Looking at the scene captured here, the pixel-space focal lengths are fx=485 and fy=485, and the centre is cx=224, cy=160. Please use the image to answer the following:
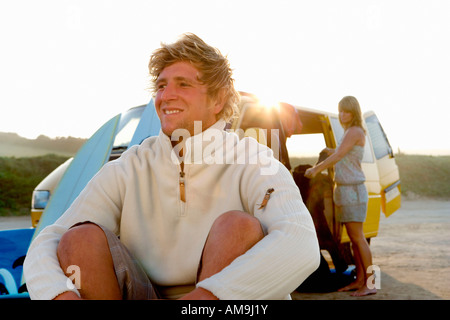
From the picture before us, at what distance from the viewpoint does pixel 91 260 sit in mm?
1741

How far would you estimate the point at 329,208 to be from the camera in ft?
18.6

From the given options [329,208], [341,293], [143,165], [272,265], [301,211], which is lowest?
[341,293]

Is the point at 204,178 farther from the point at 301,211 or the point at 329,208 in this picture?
the point at 329,208

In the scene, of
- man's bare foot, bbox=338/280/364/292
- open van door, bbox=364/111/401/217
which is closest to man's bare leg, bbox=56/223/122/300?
man's bare foot, bbox=338/280/364/292

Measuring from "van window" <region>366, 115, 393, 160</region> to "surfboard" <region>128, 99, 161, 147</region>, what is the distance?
3.96 metres

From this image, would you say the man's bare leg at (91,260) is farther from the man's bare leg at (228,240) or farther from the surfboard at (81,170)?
the surfboard at (81,170)

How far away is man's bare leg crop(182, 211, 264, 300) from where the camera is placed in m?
1.72

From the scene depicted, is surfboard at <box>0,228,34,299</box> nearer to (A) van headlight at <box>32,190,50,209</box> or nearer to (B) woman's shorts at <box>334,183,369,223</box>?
(A) van headlight at <box>32,190,50,209</box>

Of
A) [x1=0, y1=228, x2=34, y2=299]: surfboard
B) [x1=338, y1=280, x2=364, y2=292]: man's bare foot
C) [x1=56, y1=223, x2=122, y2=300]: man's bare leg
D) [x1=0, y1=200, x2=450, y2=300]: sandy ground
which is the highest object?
[x1=56, y1=223, x2=122, y2=300]: man's bare leg

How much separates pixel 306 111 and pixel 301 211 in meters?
4.14

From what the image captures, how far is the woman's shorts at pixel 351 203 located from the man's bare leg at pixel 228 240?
3.31m

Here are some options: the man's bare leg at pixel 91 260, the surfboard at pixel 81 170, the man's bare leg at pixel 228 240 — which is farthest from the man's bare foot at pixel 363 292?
the man's bare leg at pixel 91 260

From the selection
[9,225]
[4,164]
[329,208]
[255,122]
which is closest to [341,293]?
[329,208]

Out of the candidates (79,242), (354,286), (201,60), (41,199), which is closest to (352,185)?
(354,286)
